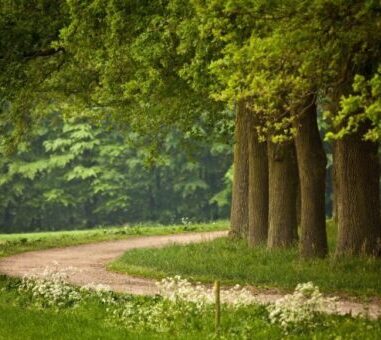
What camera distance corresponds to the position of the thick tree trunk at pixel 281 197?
2177 cm

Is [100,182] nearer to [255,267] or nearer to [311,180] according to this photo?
[311,180]

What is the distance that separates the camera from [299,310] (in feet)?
36.9

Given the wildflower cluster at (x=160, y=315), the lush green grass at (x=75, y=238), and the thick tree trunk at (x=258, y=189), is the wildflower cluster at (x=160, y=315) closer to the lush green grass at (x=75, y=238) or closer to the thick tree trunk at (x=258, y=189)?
the thick tree trunk at (x=258, y=189)

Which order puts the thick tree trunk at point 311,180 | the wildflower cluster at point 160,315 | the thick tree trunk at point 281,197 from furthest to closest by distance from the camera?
the thick tree trunk at point 281,197 < the thick tree trunk at point 311,180 < the wildflower cluster at point 160,315

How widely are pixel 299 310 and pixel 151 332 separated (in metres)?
2.27

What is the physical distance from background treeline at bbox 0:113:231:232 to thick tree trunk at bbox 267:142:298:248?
3072 cm

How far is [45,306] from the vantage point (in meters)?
14.7

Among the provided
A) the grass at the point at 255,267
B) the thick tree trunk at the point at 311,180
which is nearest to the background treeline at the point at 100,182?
the grass at the point at 255,267

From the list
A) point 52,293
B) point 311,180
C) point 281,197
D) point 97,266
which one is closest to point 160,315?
point 52,293

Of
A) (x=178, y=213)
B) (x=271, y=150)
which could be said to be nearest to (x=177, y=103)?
(x=271, y=150)

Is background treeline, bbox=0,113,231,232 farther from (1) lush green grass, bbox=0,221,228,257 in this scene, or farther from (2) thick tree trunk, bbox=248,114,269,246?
(2) thick tree trunk, bbox=248,114,269,246

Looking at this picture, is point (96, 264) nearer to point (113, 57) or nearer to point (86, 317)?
point (113, 57)

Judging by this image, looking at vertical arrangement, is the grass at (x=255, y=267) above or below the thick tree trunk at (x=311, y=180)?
below

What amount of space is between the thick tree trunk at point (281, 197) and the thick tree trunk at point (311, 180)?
1396 mm
